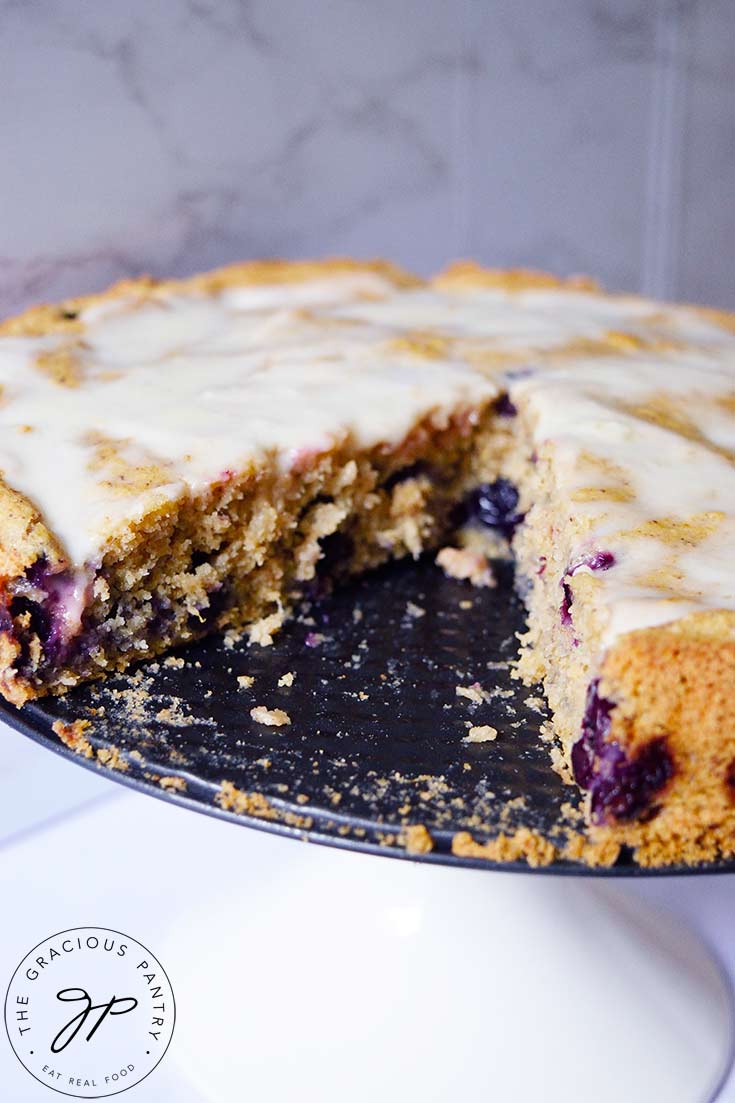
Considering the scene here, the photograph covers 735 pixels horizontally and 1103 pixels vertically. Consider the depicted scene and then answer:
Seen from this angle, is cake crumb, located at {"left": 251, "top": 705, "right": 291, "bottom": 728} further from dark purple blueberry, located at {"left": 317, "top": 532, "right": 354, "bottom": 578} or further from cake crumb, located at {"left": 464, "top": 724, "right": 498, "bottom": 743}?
dark purple blueberry, located at {"left": 317, "top": 532, "right": 354, "bottom": 578}

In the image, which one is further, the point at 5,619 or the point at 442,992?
the point at 442,992

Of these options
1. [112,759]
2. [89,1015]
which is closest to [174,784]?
[112,759]

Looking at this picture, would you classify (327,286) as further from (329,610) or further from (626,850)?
(626,850)

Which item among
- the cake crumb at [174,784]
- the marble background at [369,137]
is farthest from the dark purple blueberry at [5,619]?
the marble background at [369,137]

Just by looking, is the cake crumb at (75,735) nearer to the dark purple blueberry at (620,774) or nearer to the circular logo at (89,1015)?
the circular logo at (89,1015)

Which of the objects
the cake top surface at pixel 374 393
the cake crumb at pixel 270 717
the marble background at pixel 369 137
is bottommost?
the cake crumb at pixel 270 717

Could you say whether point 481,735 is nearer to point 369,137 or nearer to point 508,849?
point 508,849
